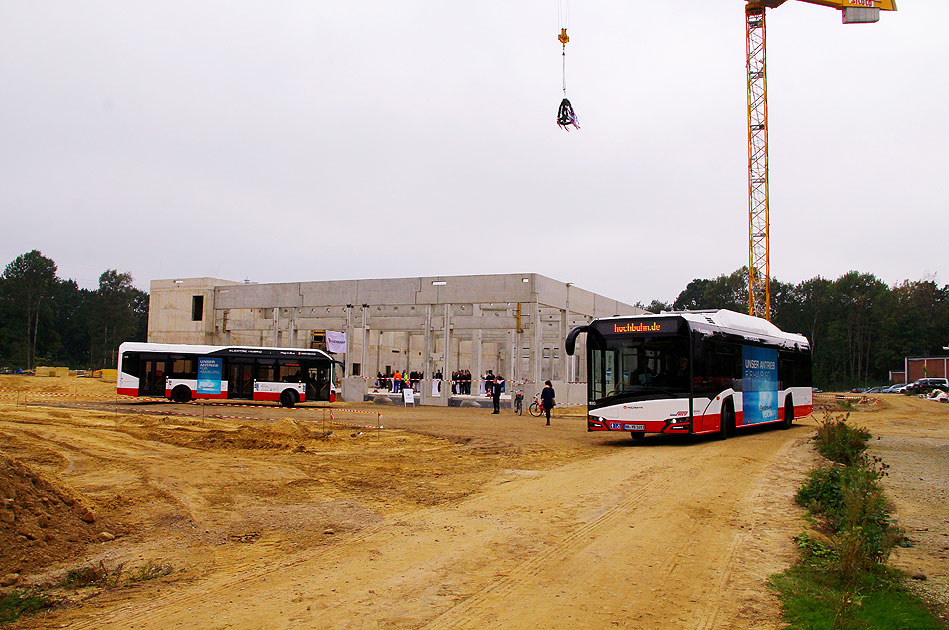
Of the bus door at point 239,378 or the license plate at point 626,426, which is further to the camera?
the bus door at point 239,378

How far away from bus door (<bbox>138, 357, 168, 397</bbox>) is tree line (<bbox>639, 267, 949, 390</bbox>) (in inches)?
3198

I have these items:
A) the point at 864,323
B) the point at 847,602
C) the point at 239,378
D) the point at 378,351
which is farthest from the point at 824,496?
the point at 864,323

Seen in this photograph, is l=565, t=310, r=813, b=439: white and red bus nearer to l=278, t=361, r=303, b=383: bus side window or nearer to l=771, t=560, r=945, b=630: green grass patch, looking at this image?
l=771, t=560, r=945, b=630: green grass patch

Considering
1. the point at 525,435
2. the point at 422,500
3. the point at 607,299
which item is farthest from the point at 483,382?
the point at 422,500

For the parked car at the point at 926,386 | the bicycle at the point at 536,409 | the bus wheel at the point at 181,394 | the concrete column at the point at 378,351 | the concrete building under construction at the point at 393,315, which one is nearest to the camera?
the bus wheel at the point at 181,394

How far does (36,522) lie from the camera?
23.1ft

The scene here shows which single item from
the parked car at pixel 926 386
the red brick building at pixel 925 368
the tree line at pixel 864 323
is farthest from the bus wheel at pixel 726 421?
the tree line at pixel 864 323

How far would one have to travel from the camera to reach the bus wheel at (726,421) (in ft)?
61.5

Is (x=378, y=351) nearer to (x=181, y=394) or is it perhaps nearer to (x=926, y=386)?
(x=181, y=394)

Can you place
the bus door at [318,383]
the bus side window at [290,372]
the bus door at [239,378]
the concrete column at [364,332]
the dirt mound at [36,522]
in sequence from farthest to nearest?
1. the concrete column at [364,332]
2. the bus door at [318,383]
3. the bus side window at [290,372]
4. the bus door at [239,378]
5. the dirt mound at [36,522]

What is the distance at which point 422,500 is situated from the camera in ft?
33.1

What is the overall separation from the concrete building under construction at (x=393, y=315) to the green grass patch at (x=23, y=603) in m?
31.6

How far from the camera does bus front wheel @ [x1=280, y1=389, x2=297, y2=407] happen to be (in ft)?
111

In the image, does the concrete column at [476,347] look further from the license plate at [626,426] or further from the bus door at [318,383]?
the license plate at [626,426]
